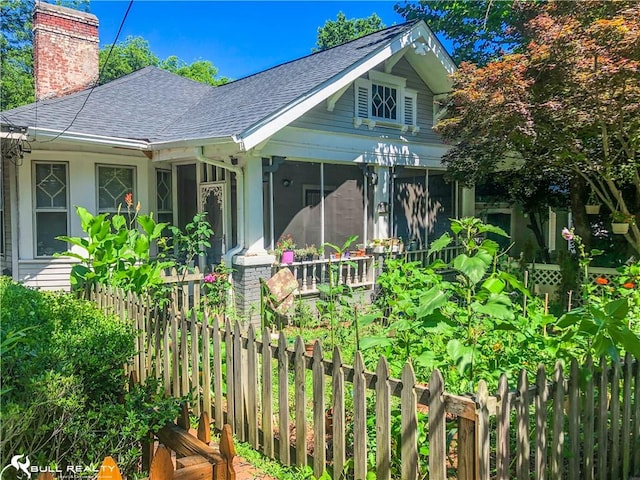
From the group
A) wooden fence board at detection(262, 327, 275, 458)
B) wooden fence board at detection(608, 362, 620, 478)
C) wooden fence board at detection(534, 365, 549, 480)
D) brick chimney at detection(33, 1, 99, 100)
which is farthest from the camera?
brick chimney at detection(33, 1, 99, 100)

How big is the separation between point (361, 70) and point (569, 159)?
4.42m

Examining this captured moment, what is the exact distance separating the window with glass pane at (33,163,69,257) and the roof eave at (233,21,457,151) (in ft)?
12.9

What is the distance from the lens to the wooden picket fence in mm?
2676

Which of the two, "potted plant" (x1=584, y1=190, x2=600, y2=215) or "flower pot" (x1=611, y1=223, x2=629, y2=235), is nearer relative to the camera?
"flower pot" (x1=611, y1=223, x2=629, y2=235)

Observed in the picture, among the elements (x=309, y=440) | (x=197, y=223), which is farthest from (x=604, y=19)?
(x=309, y=440)

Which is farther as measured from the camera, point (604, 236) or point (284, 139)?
point (604, 236)

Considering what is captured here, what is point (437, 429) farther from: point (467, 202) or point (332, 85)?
point (467, 202)

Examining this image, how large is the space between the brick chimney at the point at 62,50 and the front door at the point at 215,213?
6.58 meters

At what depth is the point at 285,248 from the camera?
9594 millimetres

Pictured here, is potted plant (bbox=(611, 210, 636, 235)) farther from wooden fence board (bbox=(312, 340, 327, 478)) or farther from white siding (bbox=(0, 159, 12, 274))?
white siding (bbox=(0, 159, 12, 274))

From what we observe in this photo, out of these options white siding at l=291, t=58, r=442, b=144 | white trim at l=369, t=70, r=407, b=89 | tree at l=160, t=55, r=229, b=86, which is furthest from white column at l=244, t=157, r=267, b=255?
tree at l=160, t=55, r=229, b=86

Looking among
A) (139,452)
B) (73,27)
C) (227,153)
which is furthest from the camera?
(73,27)

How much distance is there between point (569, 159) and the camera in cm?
960

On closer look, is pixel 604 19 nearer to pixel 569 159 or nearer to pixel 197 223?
pixel 569 159
